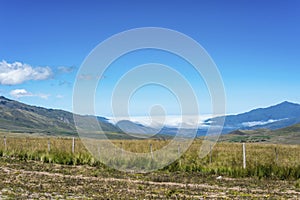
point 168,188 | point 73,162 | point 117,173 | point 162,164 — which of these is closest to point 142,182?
point 168,188

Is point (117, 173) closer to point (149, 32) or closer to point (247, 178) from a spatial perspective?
point (247, 178)

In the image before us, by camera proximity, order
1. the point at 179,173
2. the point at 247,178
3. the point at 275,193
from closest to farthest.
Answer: the point at 275,193 < the point at 247,178 < the point at 179,173

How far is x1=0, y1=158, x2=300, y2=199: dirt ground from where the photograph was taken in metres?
14.0

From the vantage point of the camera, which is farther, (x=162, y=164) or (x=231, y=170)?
(x=162, y=164)

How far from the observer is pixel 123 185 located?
1658 centimetres

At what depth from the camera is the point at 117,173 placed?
21016 mm

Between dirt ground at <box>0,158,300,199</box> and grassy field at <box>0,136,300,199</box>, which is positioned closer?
dirt ground at <box>0,158,300,199</box>

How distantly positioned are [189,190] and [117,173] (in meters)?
6.41

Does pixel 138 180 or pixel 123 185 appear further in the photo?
pixel 138 180

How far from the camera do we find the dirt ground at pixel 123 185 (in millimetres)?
13951

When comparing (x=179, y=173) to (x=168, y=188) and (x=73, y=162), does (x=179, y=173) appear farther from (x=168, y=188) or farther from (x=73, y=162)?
(x=73, y=162)

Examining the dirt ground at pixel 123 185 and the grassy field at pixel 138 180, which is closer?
the dirt ground at pixel 123 185

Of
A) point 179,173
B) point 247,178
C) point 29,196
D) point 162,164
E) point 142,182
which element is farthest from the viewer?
point 162,164

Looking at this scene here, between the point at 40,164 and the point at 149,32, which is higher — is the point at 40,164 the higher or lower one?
the lower one
